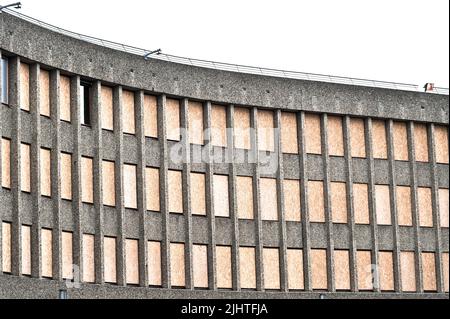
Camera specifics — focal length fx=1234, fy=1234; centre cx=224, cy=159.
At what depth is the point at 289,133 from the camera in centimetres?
6253

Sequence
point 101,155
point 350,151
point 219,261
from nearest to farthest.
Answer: point 101,155 < point 219,261 < point 350,151

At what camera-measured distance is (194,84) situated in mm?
59281

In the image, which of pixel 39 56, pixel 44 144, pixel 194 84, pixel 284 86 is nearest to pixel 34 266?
pixel 44 144

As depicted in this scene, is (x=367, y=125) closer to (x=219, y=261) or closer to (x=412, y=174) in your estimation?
(x=412, y=174)

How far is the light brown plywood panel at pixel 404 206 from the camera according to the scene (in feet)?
213

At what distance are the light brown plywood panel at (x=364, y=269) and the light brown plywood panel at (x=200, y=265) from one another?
8.84m

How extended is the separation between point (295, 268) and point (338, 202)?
4379 mm

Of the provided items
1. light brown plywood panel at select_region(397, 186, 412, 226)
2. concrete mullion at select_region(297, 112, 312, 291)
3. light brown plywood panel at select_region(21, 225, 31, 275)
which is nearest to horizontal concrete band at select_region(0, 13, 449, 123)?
concrete mullion at select_region(297, 112, 312, 291)

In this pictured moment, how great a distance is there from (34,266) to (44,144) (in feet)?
17.4

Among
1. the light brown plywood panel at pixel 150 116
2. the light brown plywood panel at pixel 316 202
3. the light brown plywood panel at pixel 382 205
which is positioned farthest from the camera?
the light brown plywood panel at pixel 382 205

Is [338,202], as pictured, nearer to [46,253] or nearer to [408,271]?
[408,271]

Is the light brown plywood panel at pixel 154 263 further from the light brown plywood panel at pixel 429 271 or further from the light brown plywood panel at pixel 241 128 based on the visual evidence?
the light brown plywood panel at pixel 429 271

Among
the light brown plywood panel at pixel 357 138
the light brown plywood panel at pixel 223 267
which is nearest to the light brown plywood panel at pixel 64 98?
the light brown plywood panel at pixel 223 267

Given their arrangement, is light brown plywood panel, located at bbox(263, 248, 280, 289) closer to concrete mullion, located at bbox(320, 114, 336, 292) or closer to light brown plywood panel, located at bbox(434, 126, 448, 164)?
concrete mullion, located at bbox(320, 114, 336, 292)
